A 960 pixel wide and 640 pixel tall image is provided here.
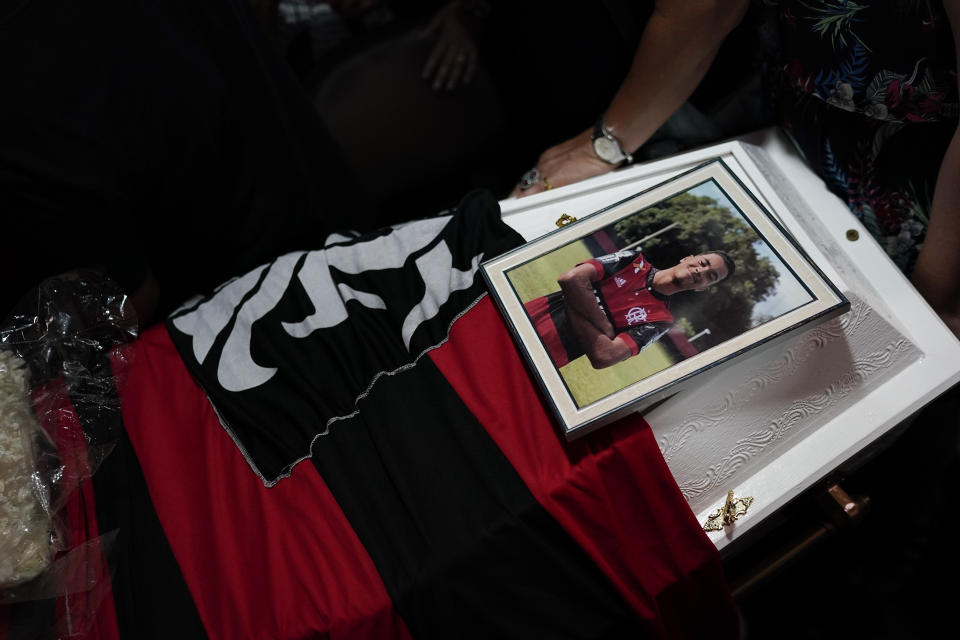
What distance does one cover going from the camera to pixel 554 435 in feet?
2.39

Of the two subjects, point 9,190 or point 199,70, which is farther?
point 199,70

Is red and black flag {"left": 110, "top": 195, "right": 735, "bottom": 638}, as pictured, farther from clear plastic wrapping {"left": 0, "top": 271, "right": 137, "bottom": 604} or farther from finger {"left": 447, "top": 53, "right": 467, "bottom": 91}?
finger {"left": 447, "top": 53, "right": 467, "bottom": 91}

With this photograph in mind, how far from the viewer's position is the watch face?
101 centimetres

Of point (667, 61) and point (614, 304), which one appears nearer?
point (614, 304)

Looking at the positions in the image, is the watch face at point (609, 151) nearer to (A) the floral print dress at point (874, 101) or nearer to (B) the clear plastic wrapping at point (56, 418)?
(A) the floral print dress at point (874, 101)

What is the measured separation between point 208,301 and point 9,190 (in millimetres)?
279

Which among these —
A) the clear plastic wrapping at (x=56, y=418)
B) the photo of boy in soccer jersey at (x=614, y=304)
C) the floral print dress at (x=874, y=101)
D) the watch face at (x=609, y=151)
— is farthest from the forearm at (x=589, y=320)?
the clear plastic wrapping at (x=56, y=418)

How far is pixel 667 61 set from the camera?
0.93 m

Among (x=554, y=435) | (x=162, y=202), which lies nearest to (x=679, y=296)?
(x=554, y=435)

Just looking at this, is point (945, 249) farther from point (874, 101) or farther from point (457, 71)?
point (457, 71)

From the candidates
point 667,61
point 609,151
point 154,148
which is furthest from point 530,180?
point 154,148

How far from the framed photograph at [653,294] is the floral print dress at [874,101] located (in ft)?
0.62

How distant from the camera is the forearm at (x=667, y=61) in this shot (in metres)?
0.87

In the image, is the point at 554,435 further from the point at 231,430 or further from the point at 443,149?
the point at 443,149
